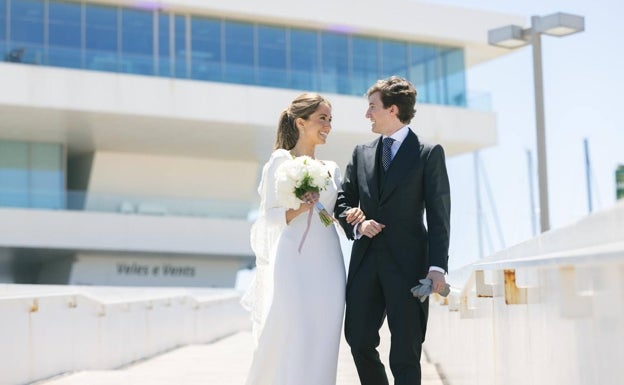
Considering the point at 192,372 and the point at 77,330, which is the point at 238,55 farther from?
the point at 77,330

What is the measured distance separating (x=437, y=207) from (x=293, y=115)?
1262mm

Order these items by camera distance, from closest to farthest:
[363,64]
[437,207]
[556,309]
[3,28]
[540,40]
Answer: [556,309], [437,207], [540,40], [3,28], [363,64]

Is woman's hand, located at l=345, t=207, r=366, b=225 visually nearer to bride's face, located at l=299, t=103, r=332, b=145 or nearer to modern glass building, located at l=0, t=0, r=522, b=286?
bride's face, located at l=299, t=103, r=332, b=145

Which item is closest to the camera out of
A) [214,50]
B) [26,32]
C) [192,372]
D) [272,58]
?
[192,372]

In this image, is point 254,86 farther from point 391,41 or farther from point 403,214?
point 403,214

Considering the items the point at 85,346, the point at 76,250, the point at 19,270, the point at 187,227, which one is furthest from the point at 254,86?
the point at 85,346

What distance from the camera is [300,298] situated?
21.1 ft

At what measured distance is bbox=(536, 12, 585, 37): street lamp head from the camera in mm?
18594

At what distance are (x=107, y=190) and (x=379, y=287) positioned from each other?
35.5 meters

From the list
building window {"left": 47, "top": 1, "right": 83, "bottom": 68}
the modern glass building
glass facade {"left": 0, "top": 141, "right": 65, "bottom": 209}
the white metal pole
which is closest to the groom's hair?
the white metal pole

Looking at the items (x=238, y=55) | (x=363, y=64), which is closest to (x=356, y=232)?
(x=238, y=55)

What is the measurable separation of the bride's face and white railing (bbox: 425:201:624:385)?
47.7 inches

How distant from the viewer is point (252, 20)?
38.4 m

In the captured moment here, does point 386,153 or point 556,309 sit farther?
point 386,153
